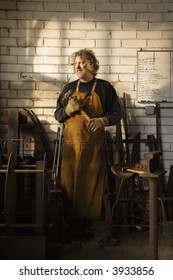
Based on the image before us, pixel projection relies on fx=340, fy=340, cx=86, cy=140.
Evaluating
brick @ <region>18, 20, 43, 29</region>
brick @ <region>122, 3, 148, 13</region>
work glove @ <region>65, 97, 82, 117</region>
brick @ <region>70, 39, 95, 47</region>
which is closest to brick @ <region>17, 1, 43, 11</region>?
Result: brick @ <region>18, 20, 43, 29</region>

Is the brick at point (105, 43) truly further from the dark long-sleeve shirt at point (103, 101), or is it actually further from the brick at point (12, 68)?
the brick at point (12, 68)

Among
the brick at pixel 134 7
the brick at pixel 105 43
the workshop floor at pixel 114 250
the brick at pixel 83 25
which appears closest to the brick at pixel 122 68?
the brick at pixel 105 43

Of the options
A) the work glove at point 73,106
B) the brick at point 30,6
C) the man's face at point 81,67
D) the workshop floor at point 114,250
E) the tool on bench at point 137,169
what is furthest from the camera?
the brick at point 30,6

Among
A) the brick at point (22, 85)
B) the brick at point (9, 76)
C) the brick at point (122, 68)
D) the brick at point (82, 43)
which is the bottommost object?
the brick at point (22, 85)

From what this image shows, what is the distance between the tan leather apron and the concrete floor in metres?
0.29

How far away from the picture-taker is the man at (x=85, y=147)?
2.90 meters

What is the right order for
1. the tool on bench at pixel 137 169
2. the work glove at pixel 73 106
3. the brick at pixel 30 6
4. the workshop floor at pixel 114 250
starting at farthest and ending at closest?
the brick at pixel 30 6 < the work glove at pixel 73 106 < the workshop floor at pixel 114 250 < the tool on bench at pixel 137 169

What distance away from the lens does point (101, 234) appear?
2.91m

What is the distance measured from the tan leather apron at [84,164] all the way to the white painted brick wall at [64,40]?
0.68 metres

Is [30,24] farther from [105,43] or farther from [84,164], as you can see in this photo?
→ [84,164]

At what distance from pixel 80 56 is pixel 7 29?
1.05 m

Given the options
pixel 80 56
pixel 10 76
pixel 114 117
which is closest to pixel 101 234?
pixel 114 117
